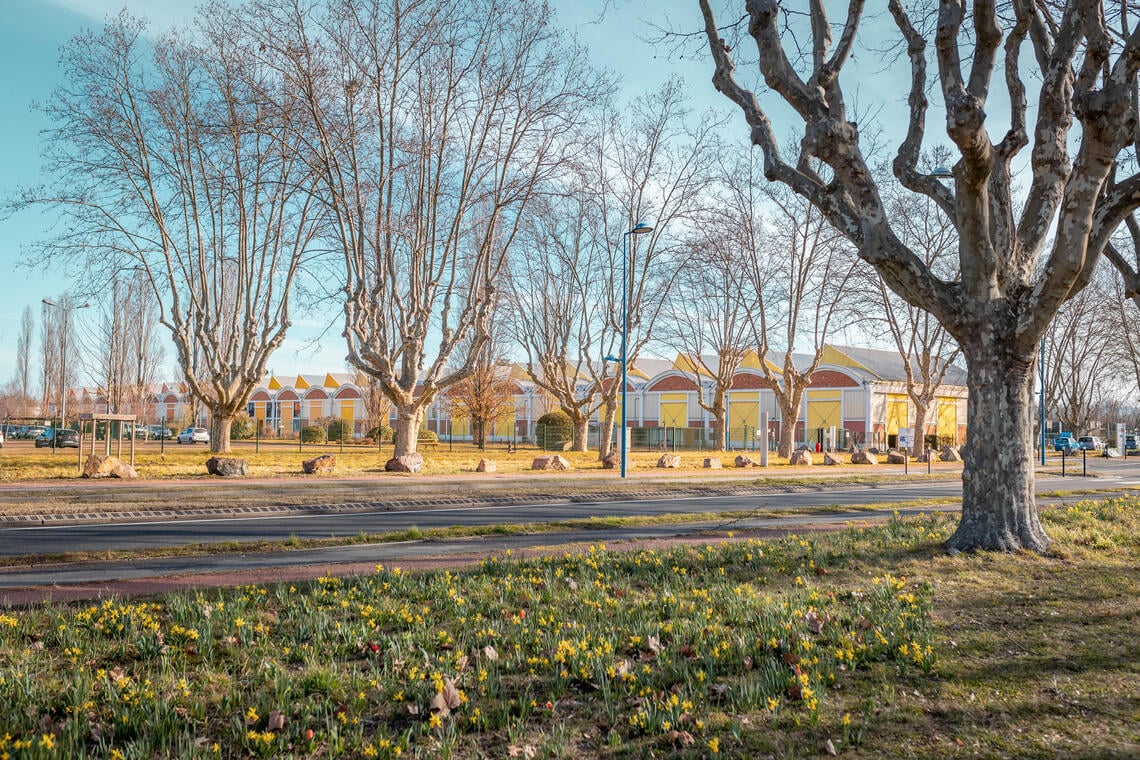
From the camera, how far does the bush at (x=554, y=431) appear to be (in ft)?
166

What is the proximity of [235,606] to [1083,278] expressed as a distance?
30.2 feet

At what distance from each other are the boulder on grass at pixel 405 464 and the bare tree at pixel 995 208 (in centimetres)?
1834

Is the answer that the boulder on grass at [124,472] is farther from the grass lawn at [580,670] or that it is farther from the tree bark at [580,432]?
the tree bark at [580,432]

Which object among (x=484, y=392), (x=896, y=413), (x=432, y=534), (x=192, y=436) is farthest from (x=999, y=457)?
(x=192, y=436)

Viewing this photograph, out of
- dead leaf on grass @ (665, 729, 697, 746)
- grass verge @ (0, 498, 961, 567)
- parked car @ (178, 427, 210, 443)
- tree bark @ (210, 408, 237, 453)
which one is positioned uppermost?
tree bark @ (210, 408, 237, 453)

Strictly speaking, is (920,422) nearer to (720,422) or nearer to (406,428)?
(720,422)

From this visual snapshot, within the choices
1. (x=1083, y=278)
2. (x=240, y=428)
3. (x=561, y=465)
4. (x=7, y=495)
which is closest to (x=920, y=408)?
(x=561, y=465)

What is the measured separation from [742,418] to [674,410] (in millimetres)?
5749

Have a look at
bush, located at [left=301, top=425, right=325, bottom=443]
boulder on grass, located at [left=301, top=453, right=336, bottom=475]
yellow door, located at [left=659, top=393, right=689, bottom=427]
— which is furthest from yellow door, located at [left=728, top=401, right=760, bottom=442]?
boulder on grass, located at [left=301, top=453, right=336, bottom=475]

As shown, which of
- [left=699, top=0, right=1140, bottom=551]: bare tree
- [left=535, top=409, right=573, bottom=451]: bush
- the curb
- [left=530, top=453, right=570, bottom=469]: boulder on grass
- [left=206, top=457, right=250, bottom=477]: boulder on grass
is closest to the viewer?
[left=699, top=0, right=1140, bottom=551]: bare tree

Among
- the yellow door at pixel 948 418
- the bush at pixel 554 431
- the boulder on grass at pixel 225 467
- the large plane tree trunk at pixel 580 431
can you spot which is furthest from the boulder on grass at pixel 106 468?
the yellow door at pixel 948 418

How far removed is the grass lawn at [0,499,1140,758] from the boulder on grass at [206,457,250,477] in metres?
18.0

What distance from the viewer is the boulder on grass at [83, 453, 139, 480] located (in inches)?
845

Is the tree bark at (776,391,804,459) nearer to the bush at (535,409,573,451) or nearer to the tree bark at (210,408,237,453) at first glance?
the bush at (535,409,573,451)
